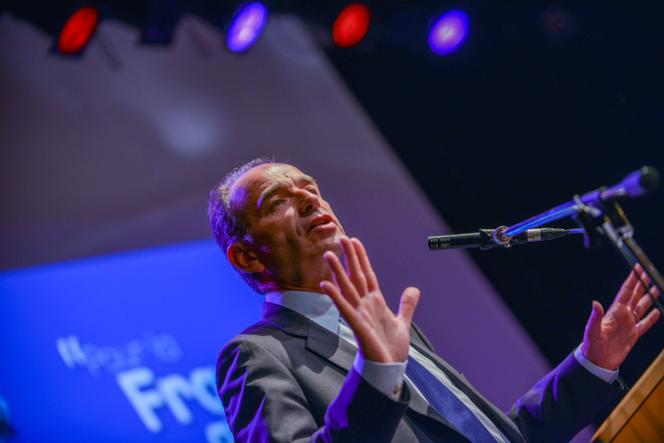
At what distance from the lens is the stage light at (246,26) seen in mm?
4137

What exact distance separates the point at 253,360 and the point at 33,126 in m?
2.60

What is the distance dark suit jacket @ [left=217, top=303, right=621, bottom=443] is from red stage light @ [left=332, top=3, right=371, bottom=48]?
293cm

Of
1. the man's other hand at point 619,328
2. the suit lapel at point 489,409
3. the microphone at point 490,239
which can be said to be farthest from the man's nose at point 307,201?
the man's other hand at point 619,328

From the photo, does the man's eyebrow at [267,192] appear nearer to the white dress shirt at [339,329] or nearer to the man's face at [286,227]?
the man's face at [286,227]

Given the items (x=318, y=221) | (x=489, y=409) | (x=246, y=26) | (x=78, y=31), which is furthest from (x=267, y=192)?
(x=246, y=26)

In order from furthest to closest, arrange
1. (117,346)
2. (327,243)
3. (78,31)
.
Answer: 1. (78,31)
2. (117,346)
3. (327,243)

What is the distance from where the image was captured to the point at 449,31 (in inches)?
182

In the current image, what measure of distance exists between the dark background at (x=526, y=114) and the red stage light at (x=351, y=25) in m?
0.06

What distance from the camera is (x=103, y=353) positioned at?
3.34 m

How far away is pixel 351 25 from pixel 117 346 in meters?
2.54

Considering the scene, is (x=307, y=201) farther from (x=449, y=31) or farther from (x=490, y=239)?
(x=449, y=31)

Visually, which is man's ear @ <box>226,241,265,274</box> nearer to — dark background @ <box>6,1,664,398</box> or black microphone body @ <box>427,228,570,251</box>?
black microphone body @ <box>427,228,570,251</box>

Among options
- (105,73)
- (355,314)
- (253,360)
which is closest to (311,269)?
(253,360)

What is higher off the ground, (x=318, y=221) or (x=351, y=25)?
(x=351, y=25)
